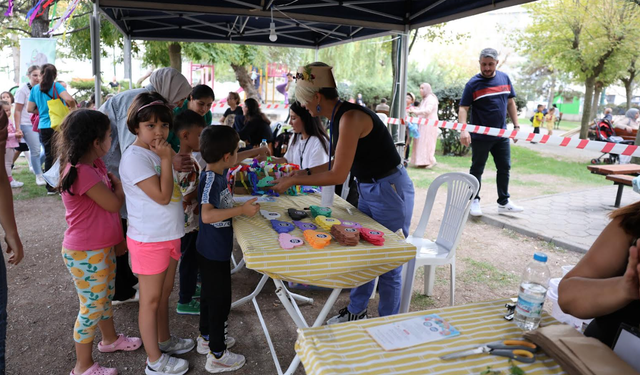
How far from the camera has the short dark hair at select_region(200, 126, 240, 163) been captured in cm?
214

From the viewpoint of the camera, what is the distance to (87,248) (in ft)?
6.92

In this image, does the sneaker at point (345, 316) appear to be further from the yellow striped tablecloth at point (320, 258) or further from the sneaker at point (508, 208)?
the sneaker at point (508, 208)

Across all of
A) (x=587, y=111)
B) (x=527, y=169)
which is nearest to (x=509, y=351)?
(x=527, y=169)

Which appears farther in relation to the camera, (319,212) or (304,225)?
(319,212)

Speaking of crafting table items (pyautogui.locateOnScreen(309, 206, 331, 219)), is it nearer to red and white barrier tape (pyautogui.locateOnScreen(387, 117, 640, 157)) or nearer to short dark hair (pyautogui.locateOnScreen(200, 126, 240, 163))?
short dark hair (pyautogui.locateOnScreen(200, 126, 240, 163))

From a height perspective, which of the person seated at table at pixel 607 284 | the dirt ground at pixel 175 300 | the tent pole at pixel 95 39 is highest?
the tent pole at pixel 95 39

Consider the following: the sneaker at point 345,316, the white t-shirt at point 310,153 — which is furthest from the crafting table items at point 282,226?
the white t-shirt at point 310,153

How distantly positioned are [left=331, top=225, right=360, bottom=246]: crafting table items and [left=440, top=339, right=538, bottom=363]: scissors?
2.76 feet

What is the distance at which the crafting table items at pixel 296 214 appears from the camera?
2.30 m

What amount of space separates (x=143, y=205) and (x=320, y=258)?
37.8 inches

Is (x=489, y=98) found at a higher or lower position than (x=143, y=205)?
higher

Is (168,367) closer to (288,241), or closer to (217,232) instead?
(217,232)

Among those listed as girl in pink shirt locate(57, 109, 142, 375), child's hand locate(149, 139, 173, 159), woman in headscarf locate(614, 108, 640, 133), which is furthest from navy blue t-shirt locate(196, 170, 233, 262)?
woman in headscarf locate(614, 108, 640, 133)

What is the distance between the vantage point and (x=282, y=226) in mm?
2084
